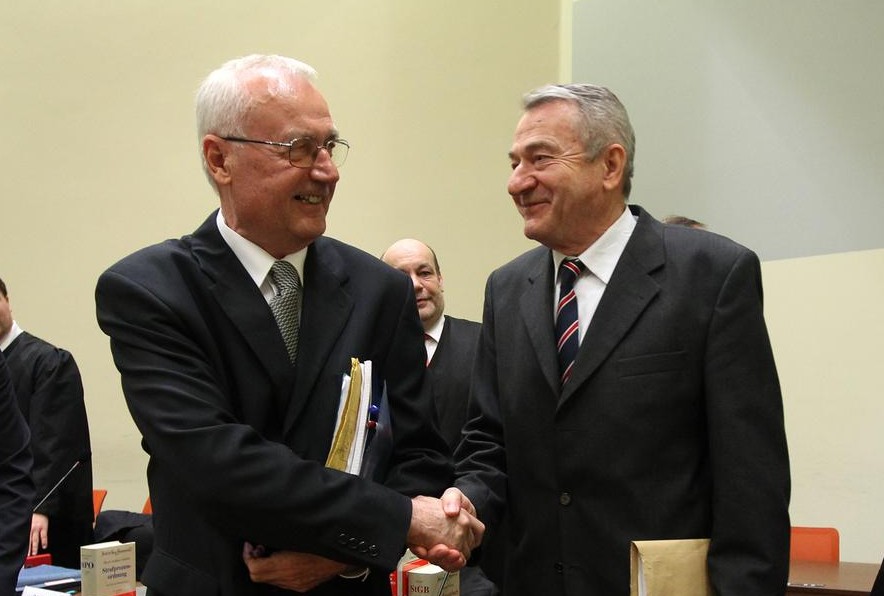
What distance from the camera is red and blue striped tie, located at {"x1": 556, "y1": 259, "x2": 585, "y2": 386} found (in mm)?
2424

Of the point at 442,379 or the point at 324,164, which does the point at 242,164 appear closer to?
the point at 324,164

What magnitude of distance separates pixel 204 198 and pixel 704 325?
5023 mm

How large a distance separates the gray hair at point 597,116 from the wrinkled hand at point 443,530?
0.95 m

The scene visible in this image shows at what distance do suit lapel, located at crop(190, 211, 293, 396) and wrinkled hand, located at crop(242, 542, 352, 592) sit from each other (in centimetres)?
31

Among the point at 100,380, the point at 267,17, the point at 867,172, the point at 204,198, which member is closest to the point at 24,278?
the point at 100,380

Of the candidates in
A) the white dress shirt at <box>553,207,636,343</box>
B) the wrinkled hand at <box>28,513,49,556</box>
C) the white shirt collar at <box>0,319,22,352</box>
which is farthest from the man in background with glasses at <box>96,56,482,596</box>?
the white shirt collar at <box>0,319,22,352</box>

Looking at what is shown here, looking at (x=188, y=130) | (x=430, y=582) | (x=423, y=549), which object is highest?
(x=188, y=130)

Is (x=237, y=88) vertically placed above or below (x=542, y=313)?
above

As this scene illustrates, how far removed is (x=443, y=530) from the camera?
6.66 ft

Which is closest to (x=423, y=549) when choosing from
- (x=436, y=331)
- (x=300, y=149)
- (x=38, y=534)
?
(x=300, y=149)

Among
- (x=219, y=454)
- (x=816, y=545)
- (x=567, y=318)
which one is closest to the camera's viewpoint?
(x=219, y=454)

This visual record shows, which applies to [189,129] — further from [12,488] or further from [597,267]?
[597,267]

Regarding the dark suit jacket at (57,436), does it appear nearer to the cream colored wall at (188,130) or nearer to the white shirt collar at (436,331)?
the cream colored wall at (188,130)

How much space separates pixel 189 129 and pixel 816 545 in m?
4.62
